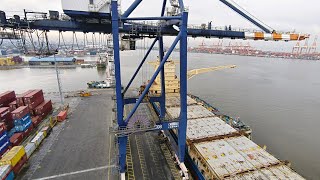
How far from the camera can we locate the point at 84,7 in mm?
15055

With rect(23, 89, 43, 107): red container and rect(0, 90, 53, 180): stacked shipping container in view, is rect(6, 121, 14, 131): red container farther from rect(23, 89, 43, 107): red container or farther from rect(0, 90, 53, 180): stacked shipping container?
rect(23, 89, 43, 107): red container

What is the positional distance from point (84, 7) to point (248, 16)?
1859 centimetres

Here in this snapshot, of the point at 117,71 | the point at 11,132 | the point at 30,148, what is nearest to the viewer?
the point at 117,71

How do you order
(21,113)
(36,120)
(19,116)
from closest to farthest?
(19,116)
(21,113)
(36,120)

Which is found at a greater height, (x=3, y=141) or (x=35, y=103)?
(x=35, y=103)

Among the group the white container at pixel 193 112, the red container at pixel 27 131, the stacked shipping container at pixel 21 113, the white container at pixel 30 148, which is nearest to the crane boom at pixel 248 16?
the white container at pixel 193 112

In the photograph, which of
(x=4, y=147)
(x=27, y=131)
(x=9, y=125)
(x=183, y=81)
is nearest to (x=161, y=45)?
(x=183, y=81)

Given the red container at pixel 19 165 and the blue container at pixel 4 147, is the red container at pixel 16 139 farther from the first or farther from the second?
the red container at pixel 19 165

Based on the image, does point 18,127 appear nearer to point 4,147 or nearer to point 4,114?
point 4,114

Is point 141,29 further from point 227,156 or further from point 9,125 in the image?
point 9,125

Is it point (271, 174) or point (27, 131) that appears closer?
point (271, 174)

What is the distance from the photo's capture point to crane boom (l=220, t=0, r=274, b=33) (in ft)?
71.0

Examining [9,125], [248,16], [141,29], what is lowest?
[9,125]

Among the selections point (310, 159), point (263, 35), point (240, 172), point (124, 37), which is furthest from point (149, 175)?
point (310, 159)
